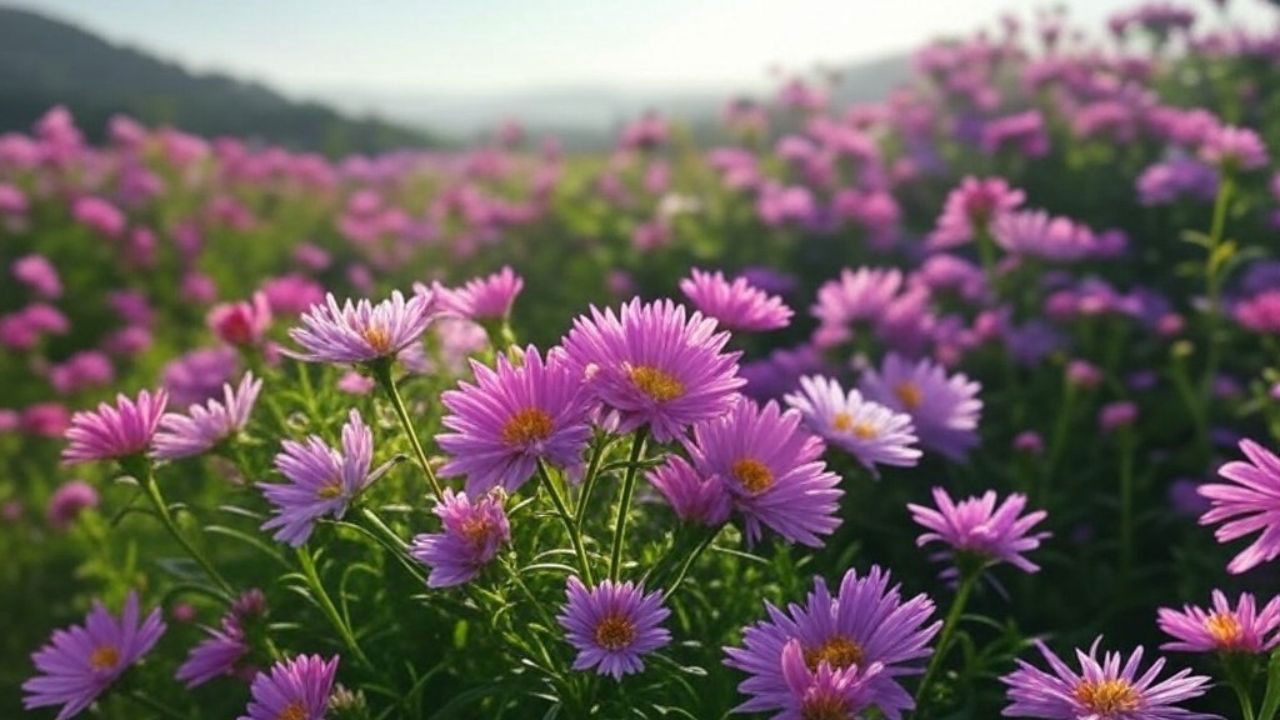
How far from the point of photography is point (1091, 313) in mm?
3158

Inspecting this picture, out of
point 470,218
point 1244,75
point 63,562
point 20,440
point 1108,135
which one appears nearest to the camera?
point 63,562

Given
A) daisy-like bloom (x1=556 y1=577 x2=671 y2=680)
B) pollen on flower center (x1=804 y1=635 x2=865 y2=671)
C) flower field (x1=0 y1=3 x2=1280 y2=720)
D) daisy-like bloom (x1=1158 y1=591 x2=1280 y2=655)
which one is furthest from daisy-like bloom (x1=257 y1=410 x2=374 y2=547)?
daisy-like bloom (x1=1158 y1=591 x2=1280 y2=655)

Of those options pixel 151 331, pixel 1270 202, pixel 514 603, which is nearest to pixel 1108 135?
pixel 1270 202

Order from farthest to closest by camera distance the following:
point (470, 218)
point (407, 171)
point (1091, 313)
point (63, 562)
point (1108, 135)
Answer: point (407, 171)
point (470, 218)
point (1108, 135)
point (63, 562)
point (1091, 313)

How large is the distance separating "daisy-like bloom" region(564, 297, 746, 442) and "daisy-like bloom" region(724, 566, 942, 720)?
22 cm

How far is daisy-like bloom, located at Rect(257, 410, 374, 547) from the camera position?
4.39 ft

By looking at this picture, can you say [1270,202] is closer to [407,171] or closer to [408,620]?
[408,620]

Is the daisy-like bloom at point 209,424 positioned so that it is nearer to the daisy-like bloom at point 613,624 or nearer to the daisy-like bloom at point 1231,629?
the daisy-like bloom at point 613,624

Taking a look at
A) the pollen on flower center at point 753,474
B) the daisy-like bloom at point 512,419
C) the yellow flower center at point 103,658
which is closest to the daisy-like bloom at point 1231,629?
the pollen on flower center at point 753,474

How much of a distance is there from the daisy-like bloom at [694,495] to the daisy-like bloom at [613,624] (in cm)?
9

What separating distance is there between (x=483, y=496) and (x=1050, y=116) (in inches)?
198

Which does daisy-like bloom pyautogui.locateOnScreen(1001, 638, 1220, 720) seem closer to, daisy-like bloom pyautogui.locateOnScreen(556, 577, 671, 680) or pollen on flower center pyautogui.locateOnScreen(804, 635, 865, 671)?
pollen on flower center pyautogui.locateOnScreen(804, 635, 865, 671)

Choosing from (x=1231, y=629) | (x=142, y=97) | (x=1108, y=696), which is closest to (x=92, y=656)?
(x=1108, y=696)

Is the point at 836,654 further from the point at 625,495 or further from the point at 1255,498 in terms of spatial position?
the point at 1255,498
